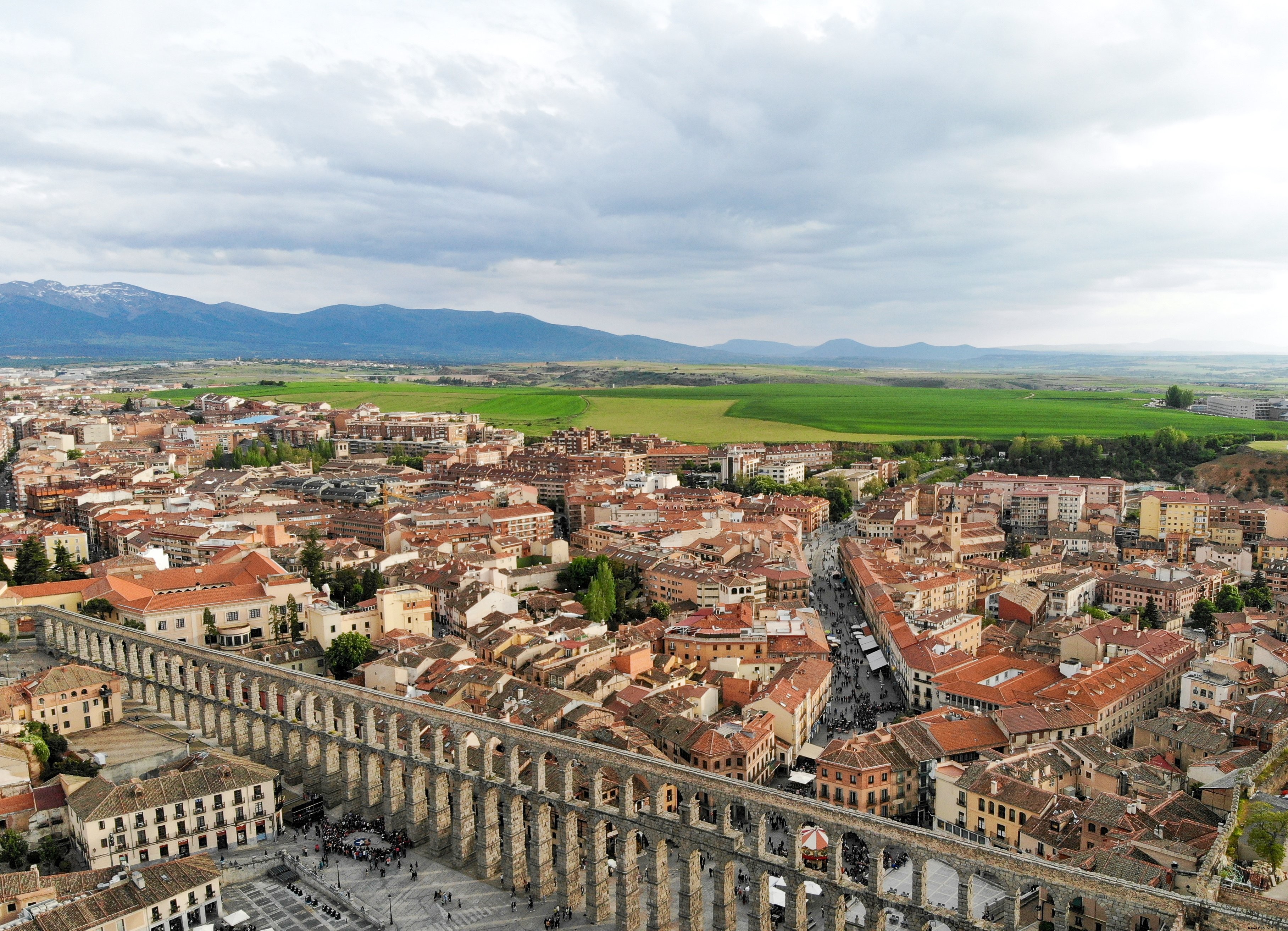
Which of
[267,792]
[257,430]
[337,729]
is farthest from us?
[257,430]

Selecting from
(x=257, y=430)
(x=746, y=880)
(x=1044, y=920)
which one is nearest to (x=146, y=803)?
(x=746, y=880)

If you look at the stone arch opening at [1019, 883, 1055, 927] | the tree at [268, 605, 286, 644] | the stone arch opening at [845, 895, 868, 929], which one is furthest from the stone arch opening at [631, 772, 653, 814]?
the tree at [268, 605, 286, 644]

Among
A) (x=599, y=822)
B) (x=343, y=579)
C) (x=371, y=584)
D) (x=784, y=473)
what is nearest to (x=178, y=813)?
(x=599, y=822)

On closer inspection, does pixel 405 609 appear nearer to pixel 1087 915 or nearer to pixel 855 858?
pixel 855 858

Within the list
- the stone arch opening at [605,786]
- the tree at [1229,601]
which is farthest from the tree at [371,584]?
the tree at [1229,601]

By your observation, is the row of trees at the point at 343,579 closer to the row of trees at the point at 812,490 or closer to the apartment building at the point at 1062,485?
the row of trees at the point at 812,490

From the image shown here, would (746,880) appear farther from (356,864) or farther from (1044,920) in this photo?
(356,864)
